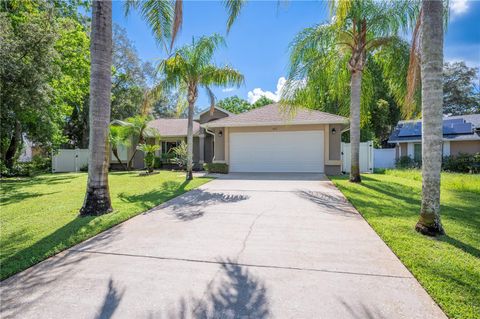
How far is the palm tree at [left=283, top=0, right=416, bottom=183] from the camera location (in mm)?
9586

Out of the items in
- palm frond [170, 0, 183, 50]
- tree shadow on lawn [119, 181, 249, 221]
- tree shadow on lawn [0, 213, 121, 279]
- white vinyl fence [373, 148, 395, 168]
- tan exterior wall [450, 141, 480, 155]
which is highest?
palm frond [170, 0, 183, 50]

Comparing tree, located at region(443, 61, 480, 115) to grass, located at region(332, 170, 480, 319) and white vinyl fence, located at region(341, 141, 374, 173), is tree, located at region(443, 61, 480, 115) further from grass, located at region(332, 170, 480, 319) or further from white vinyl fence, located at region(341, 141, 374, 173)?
grass, located at region(332, 170, 480, 319)

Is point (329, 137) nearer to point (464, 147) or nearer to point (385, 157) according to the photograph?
point (385, 157)

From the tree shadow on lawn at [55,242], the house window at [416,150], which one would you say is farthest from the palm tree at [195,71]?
the house window at [416,150]

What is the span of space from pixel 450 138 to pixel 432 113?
19.6 m

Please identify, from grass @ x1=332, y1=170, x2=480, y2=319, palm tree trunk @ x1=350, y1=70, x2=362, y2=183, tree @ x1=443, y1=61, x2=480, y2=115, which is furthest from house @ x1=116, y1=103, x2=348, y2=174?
tree @ x1=443, y1=61, x2=480, y2=115

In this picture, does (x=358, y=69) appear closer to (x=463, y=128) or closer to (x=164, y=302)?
(x=164, y=302)

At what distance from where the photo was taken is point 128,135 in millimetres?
18406

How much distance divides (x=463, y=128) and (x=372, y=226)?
69.4 ft

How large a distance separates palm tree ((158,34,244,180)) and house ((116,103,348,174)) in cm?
321

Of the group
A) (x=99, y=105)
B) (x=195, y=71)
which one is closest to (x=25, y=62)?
(x=195, y=71)

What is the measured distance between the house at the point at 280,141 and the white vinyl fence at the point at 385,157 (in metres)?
9.34

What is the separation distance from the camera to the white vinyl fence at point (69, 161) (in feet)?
70.8

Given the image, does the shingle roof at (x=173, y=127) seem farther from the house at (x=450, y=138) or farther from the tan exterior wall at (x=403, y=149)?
the tan exterior wall at (x=403, y=149)
